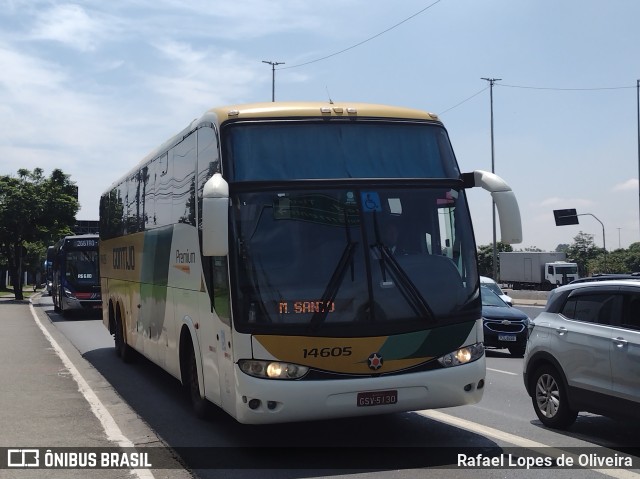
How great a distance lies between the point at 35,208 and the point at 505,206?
152 feet

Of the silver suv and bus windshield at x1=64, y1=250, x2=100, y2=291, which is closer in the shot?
the silver suv

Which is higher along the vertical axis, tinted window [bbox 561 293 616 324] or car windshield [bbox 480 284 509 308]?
tinted window [bbox 561 293 616 324]

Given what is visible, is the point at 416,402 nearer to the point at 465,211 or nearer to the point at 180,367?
the point at 465,211

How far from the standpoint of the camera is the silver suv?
26.2 ft

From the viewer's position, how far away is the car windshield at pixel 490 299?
63.0 feet

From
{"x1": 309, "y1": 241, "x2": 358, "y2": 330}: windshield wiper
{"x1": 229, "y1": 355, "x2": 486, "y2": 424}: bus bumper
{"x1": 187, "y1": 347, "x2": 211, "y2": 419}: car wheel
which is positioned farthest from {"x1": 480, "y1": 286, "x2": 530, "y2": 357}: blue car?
{"x1": 309, "y1": 241, "x2": 358, "y2": 330}: windshield wiper

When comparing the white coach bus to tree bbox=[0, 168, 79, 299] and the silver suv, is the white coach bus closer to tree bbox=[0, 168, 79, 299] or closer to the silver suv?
the silver suv

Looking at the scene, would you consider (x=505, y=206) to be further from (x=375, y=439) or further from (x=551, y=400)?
(x=375, y=439)

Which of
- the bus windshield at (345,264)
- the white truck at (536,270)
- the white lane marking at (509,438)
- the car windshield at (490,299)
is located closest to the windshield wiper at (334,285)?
the bus windshield at (345,264)

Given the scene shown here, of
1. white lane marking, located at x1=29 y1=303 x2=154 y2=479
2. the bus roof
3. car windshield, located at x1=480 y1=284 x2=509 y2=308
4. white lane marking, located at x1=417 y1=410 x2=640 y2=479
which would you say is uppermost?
the bus roof

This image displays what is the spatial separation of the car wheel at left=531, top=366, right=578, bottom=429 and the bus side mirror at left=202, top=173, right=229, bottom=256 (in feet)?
13.4

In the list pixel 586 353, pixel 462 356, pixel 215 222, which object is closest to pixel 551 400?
pixel 586 353

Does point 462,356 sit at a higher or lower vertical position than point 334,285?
lower

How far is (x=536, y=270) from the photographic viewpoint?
243ft
